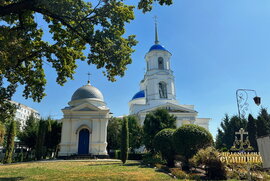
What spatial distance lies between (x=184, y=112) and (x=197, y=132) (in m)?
25.3

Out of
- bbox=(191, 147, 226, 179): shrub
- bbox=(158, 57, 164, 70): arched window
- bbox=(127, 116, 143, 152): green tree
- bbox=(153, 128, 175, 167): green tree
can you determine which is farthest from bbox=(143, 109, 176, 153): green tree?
bbox=(158, 57, 164, 70): arched window

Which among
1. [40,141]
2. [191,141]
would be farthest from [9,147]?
[191,141]

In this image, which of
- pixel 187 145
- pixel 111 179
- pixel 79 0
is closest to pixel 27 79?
pixel 79 0

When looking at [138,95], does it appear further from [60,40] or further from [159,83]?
[60,40]

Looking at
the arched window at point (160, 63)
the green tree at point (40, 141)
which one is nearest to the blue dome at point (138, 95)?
the arched window at point (160, 63)

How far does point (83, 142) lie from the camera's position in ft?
93.7

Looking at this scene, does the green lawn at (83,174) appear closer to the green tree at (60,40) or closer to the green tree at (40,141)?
the green tree at (60,40)

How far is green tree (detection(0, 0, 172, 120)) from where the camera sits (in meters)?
9.96

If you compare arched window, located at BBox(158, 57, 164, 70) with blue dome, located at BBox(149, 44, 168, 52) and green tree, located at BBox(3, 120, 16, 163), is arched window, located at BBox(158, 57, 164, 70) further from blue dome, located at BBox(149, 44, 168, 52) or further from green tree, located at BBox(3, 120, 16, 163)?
green tree, located at BBox(3, 120, 16, 163)

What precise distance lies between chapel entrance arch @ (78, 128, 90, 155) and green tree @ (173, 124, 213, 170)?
17.3m

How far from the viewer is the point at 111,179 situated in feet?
33.5

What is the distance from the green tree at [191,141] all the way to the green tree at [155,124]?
11.5 m

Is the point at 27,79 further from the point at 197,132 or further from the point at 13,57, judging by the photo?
the point at 197,132

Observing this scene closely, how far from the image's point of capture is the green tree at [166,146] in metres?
16.6
